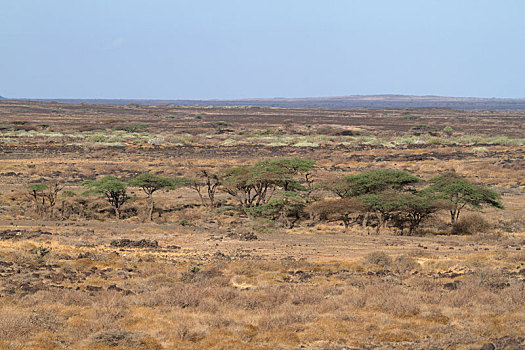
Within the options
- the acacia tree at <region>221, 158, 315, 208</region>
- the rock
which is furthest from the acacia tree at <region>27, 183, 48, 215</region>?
the rock

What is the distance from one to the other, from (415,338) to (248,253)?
10391 millimetres

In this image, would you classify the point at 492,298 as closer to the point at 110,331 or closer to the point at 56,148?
the point at 110,331

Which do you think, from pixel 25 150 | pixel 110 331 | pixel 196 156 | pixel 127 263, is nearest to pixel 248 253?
pixel 127 263

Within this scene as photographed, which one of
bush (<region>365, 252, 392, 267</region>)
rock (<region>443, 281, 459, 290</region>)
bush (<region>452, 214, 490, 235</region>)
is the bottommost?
bush (<region>452, 214, 490, 235</region>)

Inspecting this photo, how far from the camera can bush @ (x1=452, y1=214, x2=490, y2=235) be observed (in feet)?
86.7

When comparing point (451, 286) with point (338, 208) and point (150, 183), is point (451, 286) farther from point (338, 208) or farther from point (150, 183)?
point (150, 183)

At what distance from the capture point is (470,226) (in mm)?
26438

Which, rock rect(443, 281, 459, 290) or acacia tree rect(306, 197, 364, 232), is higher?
rock rect(443, 281, 459, 290)

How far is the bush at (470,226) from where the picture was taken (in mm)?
26422

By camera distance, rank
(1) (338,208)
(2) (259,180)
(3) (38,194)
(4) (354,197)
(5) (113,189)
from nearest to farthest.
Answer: (1) (338,208)
(4) (354,197)
(5) (113,189)
(2) (259,180)
(3) (38,194)

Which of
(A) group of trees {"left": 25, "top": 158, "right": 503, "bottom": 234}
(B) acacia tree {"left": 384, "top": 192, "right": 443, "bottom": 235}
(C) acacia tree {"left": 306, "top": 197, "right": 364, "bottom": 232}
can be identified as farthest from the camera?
(C) acacia tree {"left": 306, "top": 197, "right": 364, "bottom": 232}

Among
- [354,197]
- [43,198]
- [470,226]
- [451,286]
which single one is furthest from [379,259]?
[43,198]

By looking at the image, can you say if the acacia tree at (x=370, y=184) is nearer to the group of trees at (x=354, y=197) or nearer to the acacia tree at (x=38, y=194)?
the group of trees at (x=354, y=197)

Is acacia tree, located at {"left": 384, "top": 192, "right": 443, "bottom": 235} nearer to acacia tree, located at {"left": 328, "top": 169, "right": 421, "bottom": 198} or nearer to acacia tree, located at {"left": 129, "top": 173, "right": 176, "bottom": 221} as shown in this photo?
acacia tree, located at {"left": 328, "top": 169, "right": 421, "bottom": 198}
